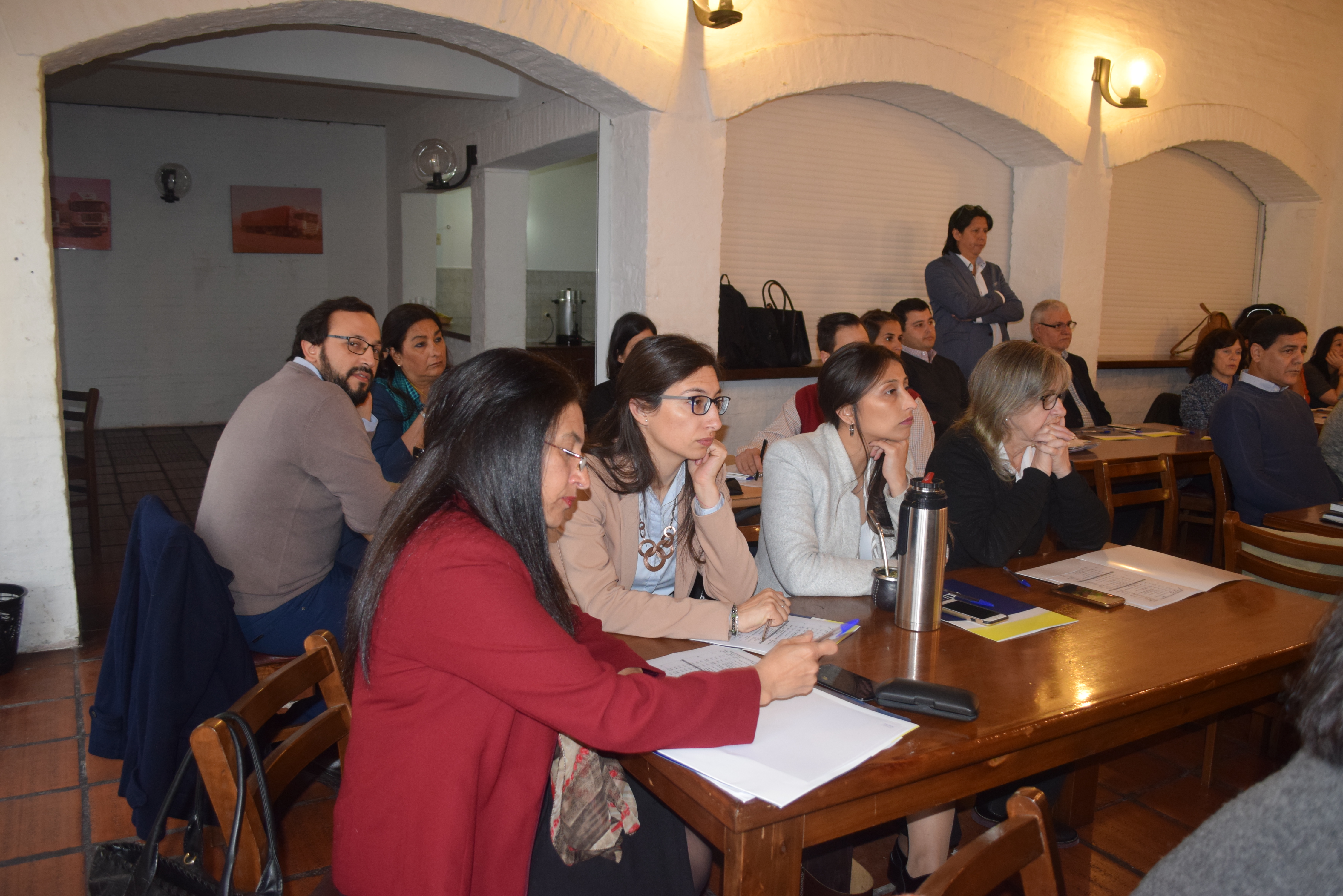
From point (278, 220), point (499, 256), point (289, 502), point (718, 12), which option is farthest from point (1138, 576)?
point (278, 220)

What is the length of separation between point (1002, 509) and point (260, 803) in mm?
1851

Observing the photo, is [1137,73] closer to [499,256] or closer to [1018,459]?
[499,256]

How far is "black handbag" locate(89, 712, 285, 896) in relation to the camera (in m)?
1.25

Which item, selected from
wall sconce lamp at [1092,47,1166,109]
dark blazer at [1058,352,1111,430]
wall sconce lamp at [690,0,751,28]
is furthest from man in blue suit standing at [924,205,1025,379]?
wall sconce lamp at [690,0,751,28]

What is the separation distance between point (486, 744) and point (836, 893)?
A: 1132 millimetres

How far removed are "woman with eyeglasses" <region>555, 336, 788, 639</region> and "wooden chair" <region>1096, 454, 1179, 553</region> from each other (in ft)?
5.28

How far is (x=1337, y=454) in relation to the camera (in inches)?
154

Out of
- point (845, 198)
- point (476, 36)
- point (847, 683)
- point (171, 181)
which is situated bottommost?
point (847, 683)

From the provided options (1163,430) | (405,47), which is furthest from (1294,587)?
(405,47)

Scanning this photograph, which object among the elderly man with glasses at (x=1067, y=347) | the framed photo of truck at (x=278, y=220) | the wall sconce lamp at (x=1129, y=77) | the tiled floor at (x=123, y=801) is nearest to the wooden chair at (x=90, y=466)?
the tiled floor at (x=123, y=801)

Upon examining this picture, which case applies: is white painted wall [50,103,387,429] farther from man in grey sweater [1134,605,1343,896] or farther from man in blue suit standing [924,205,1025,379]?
man in grey sweater [1134,605,1343,896]

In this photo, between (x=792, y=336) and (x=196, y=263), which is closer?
(x=792, y=336)

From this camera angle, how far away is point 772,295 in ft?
18.5

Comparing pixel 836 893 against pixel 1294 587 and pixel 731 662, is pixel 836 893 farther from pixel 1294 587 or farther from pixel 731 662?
pixel 1294 587
